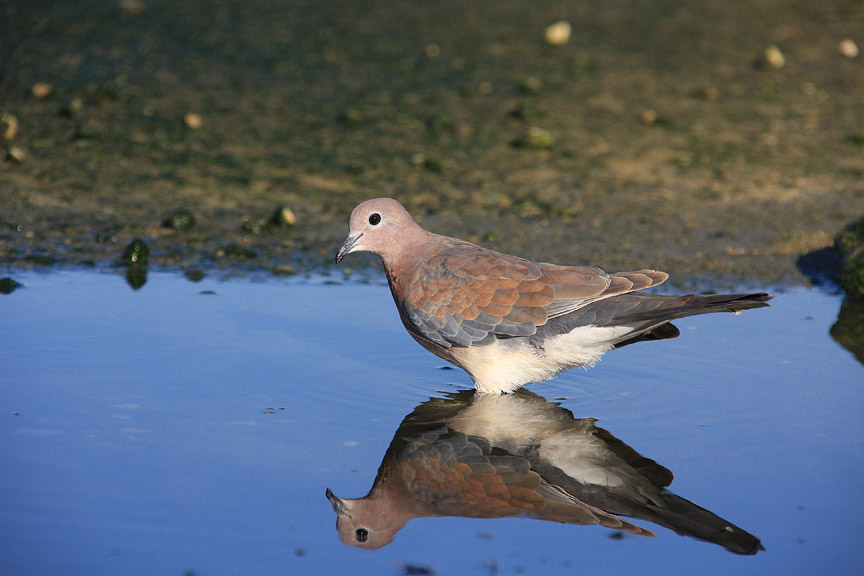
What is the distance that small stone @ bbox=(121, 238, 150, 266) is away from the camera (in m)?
6.48

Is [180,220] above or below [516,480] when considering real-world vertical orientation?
above

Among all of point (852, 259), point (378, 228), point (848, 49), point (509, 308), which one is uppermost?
point (848, 49)

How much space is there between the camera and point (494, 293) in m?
4.89

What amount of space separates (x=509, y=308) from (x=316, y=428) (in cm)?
119

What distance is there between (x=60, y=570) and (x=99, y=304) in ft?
9.26

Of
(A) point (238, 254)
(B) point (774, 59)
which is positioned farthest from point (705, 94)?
(A) point (238, 254)

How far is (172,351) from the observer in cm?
505

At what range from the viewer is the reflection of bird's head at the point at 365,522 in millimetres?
3344

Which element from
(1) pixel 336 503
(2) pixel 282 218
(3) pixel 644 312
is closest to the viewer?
(1) pixel 336 503

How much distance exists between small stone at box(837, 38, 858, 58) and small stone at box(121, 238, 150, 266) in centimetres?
796

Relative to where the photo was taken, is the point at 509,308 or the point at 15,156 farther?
the point at 15,156

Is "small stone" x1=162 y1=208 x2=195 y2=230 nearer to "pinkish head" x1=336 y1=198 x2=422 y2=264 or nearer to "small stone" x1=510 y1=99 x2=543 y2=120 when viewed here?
"pinkish head" x1=336 y1=198 x2=422 y2=264

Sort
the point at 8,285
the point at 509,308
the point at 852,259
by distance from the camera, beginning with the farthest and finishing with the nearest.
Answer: the point at 852,259 < the point at 8,285 < the point at 509,308

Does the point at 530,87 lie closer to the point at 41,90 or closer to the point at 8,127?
the point at 41,90
